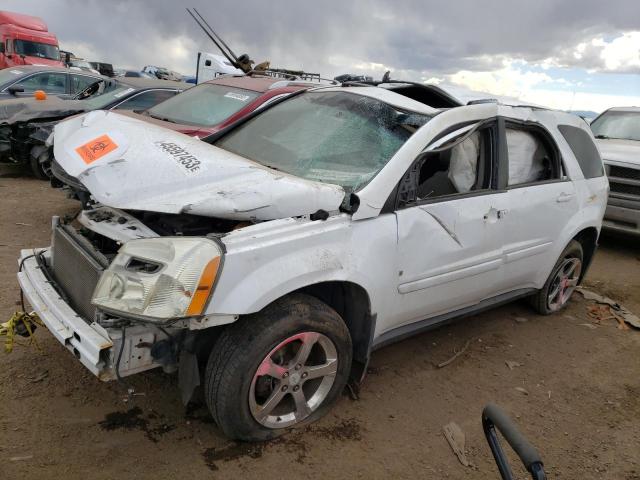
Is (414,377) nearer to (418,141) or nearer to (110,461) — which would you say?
(418,141)

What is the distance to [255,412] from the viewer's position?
248 cm

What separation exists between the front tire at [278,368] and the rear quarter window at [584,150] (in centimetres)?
264

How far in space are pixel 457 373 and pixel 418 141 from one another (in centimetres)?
165

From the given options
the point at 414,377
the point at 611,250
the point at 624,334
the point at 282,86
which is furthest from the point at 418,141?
the point at 611,250

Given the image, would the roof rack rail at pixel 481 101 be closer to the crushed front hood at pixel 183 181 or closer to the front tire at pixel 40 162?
the crushed front hood at pixel 183 181

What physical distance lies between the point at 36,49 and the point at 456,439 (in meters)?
21.2

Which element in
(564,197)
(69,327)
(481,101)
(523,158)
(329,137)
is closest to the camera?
(69,327)

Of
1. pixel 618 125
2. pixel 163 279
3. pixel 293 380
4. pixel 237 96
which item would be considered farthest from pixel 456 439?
pixel 618 125

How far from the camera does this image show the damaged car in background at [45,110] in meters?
6.73

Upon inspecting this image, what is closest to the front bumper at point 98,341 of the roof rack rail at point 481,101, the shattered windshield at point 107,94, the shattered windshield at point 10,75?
the roof rack rail at point 481,101

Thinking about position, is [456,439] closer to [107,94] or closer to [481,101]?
[481,101]

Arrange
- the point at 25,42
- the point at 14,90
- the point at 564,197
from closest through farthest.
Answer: the point at 564,197
the point at 14,90
the point at 25,42

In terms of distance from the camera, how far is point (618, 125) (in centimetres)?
798

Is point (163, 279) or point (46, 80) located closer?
point (163, 279)
